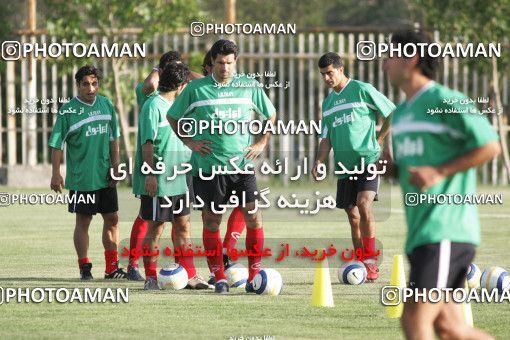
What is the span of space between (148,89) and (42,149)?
62.2 feet

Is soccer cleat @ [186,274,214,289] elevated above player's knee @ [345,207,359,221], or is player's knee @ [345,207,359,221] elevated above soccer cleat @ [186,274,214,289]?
player's knee @ [345,207,359,221]

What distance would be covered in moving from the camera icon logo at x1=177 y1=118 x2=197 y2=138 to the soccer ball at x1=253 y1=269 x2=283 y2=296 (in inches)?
53.5

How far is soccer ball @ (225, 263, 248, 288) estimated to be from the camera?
480 inches

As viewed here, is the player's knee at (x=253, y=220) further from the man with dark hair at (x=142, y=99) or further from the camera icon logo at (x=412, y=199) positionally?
the camera icon logo at (x=412, y=199)

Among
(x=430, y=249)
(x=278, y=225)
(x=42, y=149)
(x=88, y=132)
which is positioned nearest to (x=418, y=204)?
(x=430, y=249)

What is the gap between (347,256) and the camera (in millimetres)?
14352

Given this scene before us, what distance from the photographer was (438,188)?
6.86 metres

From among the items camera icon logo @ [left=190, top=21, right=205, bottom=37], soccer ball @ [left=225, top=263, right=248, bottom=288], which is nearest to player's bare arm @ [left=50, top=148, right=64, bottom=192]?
soccer ball @ [left=225, top=263, right=248, bottom=288]

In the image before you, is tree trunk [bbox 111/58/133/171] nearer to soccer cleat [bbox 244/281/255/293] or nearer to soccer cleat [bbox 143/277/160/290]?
soccer cleat [bbox 143/277/160/290]

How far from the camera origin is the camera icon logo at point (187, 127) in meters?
11.6

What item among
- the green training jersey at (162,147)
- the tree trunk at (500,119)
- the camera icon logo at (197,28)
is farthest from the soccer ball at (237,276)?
the tree trunk at (500,119)

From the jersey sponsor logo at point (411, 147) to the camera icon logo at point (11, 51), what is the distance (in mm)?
21463

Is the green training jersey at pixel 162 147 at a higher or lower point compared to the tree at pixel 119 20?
lower

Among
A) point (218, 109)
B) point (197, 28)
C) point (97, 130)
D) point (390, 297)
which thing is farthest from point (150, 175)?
point (197, 28)
